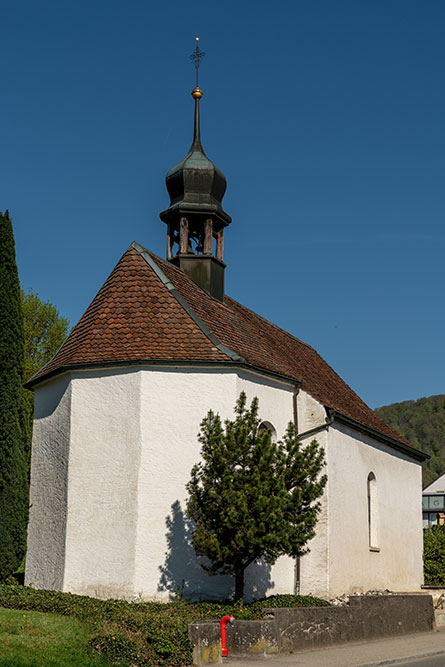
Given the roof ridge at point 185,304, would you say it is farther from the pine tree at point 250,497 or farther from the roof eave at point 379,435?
the roof eave at point 379,435

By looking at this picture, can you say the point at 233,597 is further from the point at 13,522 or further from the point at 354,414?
the point at 354,414

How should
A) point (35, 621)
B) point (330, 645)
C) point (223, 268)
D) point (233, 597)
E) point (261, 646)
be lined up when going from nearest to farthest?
point (35, 621) < point (261, 646) < point (330, 645) < point (233, 597) < point (223, 268)

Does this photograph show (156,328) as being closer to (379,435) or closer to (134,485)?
(134,485)

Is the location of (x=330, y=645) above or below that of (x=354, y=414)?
below

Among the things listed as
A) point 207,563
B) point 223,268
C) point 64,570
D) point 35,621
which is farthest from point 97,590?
point 223,268

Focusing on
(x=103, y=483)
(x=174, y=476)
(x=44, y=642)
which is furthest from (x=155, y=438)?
(x=44, y=642)

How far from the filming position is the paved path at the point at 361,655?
13.0m

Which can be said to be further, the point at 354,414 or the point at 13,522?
the point at 354,414

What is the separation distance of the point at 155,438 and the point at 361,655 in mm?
6102

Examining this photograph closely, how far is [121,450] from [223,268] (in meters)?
8.10

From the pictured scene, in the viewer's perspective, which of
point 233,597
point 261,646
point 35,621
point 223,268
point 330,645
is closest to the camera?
point 35,621

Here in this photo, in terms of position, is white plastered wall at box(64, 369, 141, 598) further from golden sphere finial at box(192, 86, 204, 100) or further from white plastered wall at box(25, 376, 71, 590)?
golden sphere finial at box(192, 86, 204, 100)

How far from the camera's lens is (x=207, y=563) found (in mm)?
16719

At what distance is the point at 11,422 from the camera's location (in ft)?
58.0
